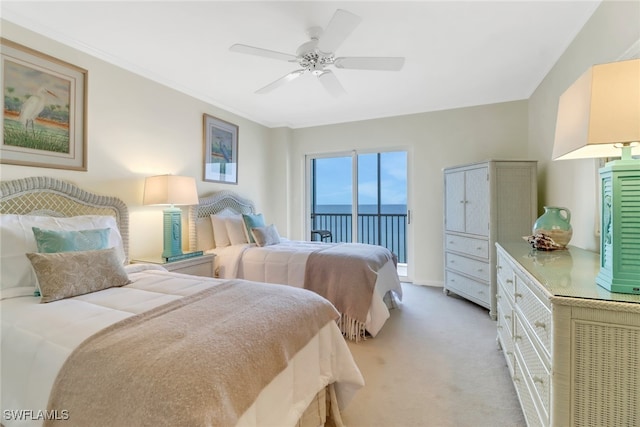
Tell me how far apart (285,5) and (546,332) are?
235 cm

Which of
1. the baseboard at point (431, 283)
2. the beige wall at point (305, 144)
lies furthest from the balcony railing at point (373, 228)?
the baseboard at point (431, 283)

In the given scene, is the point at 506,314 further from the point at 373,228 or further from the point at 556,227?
the point at 373,228

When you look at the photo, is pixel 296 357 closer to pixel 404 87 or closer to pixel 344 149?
pixel 404 87

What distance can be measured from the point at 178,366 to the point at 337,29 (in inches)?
78.9

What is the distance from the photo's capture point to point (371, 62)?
7.39ft

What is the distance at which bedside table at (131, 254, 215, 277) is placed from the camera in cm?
267

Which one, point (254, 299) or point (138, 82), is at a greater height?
point (138, 82)

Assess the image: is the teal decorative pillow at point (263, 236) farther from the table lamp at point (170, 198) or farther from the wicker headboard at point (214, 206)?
the table lamp at point (170, 198)

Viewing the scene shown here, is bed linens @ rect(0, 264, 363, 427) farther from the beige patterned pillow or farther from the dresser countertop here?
the dresser countertop

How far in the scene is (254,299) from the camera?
146 centimetres

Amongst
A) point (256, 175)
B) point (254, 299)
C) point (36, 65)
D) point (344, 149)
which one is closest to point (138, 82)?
point (36, 65)

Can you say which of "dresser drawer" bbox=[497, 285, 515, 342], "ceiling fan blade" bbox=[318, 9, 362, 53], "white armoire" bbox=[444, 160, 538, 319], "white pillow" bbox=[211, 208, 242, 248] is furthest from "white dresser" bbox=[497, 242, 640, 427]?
"white pillow" bbox=[211, 208, 242, 248]

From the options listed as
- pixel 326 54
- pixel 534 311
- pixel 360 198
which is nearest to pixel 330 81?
pixel 326 54

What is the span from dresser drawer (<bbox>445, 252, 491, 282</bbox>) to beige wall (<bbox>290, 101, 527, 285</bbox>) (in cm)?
47
